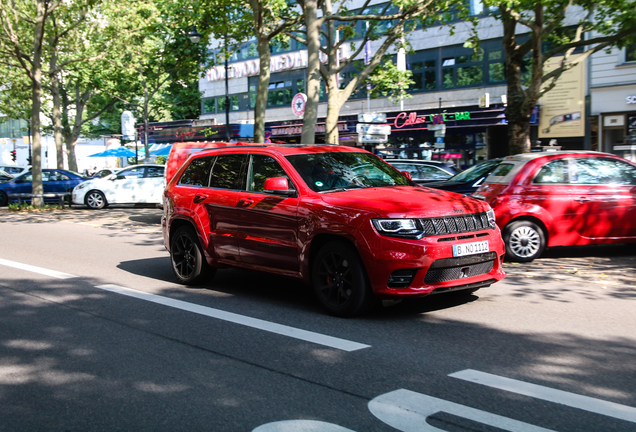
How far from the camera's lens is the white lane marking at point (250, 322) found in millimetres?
5516

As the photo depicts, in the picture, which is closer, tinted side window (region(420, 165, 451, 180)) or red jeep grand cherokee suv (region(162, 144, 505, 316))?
red jeep grand cherokee suv (region(162, 144, 505, 316))

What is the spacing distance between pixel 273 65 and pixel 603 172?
112 ft

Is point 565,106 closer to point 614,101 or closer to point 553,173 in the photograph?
point 614,101

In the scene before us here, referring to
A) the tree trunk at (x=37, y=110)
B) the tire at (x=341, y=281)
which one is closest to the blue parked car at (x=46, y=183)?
the tree trunk at (x=37, y=110)

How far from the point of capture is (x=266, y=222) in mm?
7148

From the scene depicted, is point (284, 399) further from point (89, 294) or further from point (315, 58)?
point (315, 58)

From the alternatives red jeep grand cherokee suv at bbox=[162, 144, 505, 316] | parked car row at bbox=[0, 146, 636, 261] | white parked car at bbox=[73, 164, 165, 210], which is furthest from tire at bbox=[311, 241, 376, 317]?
white parked car at bbox=[73, 164, 165, 210]

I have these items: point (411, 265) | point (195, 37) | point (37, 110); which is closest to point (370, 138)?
point (195, 37)

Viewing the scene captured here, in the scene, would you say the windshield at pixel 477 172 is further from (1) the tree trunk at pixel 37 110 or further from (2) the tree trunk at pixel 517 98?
(1) the tree trunk at pixel 37 110

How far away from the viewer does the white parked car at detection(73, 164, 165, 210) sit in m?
24.1

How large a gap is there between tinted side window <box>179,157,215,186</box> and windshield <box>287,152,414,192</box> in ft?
4.80

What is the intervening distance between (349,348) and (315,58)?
11.6 metres

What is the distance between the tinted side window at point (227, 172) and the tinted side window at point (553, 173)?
15.9 feet

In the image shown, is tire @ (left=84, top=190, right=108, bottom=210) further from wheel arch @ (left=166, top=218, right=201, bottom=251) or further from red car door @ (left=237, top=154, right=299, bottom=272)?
red car door @ (left=237, top=154, right=299, bottom=272)
